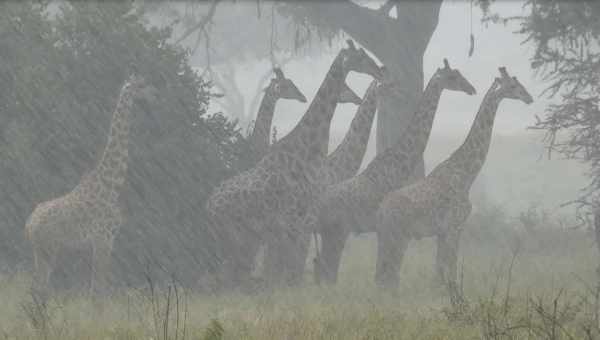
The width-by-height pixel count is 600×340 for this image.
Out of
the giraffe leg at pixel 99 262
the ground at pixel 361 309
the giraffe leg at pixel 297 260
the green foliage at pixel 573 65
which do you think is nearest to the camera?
the ground at pixel 361 309

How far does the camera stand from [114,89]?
10.5 m

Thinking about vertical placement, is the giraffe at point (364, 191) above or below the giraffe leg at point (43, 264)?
above

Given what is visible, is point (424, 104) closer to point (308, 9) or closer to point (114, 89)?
point (114, 89)

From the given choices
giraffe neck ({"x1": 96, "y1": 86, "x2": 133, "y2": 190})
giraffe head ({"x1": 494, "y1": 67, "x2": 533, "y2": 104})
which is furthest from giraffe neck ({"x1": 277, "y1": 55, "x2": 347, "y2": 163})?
giraffe head ({"x1": 494, "y1": 67, "x2": 533, "y2": 104})

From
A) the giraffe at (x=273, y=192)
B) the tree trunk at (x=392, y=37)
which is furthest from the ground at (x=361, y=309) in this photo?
the tree trunk at (x=392, y=37)

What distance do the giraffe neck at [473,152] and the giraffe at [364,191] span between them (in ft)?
1.11

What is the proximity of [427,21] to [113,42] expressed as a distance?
1010cm

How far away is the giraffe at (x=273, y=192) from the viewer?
931cm

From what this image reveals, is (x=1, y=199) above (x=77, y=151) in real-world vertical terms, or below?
below

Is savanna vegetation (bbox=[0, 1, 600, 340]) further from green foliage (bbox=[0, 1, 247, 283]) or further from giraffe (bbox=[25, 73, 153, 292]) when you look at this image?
giraffe (bbox=[25, 73, 153, 292])

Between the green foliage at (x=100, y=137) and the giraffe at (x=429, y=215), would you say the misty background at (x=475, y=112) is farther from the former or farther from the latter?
the giraffe at (x=429, y=215)

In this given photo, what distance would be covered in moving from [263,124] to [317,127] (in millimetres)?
1904

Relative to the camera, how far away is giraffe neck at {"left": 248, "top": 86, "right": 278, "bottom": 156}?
36.9ft

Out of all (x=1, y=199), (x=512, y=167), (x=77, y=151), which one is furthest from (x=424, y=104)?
(x=512, y=167)
